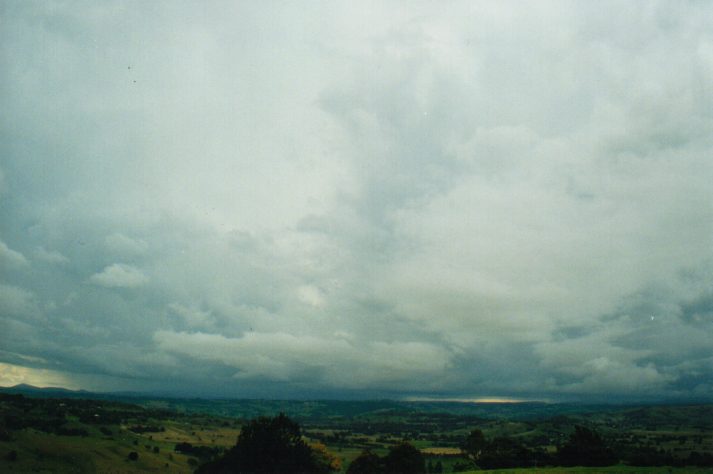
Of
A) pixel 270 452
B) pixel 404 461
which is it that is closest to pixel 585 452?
pixel 404 461

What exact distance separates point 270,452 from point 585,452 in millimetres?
60277

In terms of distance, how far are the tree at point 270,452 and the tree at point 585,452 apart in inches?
1959

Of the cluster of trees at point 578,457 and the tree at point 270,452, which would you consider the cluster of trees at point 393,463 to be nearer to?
the tree at point 270,452

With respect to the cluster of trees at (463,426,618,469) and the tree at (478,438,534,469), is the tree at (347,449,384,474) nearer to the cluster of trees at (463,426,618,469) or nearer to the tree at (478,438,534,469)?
the tree at (478,438,534,469)

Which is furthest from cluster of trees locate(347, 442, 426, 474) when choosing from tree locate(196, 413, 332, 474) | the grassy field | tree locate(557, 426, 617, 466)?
the grassy field

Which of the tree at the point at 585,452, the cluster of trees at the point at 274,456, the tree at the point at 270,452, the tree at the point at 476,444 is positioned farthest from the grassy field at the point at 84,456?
the tree at the point at 585,452

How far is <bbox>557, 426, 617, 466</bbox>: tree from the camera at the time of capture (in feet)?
299

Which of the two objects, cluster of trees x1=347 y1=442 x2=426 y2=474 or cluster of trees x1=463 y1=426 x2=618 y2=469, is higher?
cluster of trees x1=463 y1=426 x2=618 y2=469

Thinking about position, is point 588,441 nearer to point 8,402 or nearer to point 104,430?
point 104,430

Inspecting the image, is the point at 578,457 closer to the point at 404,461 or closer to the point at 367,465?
the point at 404,461

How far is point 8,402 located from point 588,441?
19292cm

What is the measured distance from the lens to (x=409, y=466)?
335 feet

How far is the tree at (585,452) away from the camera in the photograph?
91.2 metres

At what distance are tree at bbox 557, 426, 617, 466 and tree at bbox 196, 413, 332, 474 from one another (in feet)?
163
